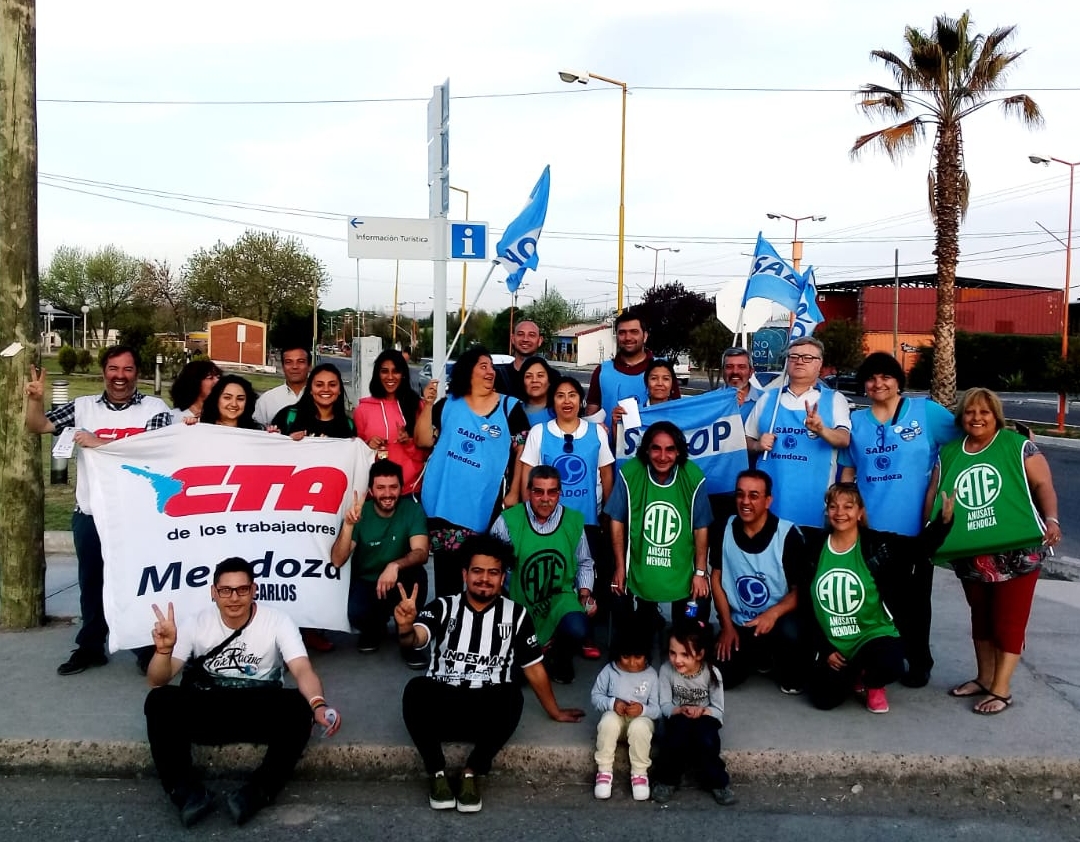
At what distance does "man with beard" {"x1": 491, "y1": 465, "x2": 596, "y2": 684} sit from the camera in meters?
5.16

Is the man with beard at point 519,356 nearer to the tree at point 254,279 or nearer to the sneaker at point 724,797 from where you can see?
the sneaker at point 724,797

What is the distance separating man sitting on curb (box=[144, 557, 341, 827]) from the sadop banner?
2.62 metres

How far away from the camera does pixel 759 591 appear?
5133 millimetres

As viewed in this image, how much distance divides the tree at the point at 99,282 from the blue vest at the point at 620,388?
228ft

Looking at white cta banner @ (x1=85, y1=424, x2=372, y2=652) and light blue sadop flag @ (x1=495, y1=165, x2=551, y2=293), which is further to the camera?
light blue sadop flag @ (x1=495, y1=165, x2=551, y2=293)

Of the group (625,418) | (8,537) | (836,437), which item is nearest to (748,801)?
(836,437)

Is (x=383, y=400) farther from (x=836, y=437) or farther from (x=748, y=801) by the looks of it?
(x=748, y=801)

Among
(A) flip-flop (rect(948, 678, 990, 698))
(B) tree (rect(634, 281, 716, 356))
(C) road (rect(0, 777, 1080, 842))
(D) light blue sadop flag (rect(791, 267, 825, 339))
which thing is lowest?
(C) road (rect(0, 777, 1080, 842))

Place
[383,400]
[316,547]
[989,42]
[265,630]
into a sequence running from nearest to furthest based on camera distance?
[265,630], [316,547], [383,400], [989,42]

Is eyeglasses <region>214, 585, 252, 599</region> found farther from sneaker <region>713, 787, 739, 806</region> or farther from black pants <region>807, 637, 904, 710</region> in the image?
black pants <region>807, 637, 904, 710</region>

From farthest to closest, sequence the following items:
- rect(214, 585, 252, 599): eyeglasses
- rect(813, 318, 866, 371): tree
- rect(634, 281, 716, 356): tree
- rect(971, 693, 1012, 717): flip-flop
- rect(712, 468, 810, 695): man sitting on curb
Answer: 1. rect(634, 281, 716, 356): tree
2. rect(813, 318, 866, 371): tree
3. rect(712, 468, 810, 695): man sitting on curb
4. rect(971, 693, 1012, 717): flip-flop
5. rect(214, 585, 252, 599): eyeglasses

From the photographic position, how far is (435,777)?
4.11 meters

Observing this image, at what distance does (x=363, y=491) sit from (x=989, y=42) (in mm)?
20766

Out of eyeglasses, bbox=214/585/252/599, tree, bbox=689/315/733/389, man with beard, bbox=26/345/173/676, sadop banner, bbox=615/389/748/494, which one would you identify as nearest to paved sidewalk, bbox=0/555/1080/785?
man with beard, bbox=26/345/173/676
